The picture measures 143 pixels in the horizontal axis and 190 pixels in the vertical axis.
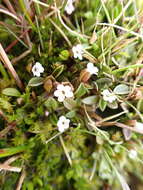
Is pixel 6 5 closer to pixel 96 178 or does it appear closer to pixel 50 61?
pixel 50 61

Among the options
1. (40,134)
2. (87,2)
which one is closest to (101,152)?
(40,134)

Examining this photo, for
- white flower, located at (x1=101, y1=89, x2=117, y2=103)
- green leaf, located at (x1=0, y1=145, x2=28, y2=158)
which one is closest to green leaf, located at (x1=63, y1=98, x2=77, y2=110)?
white flower, located at (x1=101, y1=89, x2=117, y2=103)

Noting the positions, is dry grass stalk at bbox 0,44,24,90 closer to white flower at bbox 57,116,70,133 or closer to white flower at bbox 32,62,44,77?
white flower at bbox 32,62,44,77

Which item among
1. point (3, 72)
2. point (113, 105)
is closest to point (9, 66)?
point (3, 72)

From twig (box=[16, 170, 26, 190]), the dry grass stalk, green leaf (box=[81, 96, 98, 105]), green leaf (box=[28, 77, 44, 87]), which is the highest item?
the dry grass stalk

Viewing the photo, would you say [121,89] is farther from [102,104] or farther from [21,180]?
[21,180]

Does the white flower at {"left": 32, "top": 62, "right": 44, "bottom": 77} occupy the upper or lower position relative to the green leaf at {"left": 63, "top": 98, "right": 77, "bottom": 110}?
upper

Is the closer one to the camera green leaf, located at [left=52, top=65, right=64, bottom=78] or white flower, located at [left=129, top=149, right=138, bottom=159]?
green leaf, located at [left=52, top=65, right=64, bottom=78]
